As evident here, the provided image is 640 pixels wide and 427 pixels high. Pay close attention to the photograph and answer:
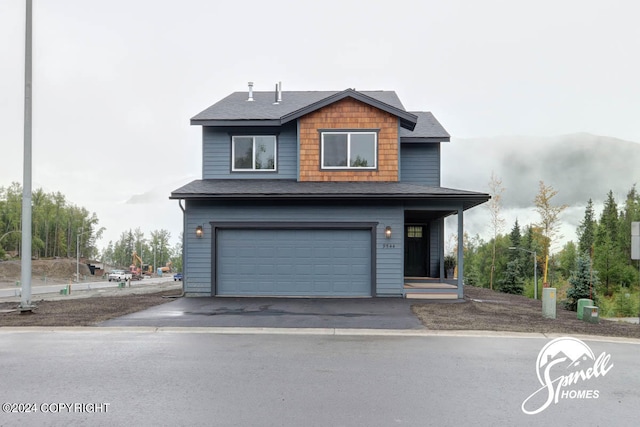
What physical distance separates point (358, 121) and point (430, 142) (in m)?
4.36

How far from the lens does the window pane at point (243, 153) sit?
20.1 metres

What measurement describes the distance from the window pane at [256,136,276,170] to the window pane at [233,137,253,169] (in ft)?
0.96

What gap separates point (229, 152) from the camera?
20.1m

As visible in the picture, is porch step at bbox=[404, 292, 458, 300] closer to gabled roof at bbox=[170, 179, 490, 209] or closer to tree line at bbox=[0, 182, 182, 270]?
gabled roof at bbox=[170, 179, 490, 209]

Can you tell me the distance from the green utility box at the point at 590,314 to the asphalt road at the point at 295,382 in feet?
9.24

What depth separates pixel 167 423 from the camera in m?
4.93

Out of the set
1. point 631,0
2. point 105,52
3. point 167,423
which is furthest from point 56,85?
point 631,0

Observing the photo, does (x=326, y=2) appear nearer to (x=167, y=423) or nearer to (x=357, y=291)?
(x=357, y=291)

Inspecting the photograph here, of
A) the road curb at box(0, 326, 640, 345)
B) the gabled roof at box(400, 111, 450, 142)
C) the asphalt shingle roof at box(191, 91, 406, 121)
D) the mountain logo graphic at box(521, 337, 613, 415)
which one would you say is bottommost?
the road curb at box(0, 326, 640, 345)

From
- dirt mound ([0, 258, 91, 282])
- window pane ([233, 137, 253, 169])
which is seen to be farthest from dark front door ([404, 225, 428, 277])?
dirt mound ([0, 258, 91, 282])

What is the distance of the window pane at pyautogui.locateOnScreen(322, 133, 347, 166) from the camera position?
19141 millimetres

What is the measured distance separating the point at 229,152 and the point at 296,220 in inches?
187

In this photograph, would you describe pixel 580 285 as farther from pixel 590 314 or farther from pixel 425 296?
pixel 590 314

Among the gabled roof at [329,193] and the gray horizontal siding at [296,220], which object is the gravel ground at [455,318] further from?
the gabled roof at [329,193]
